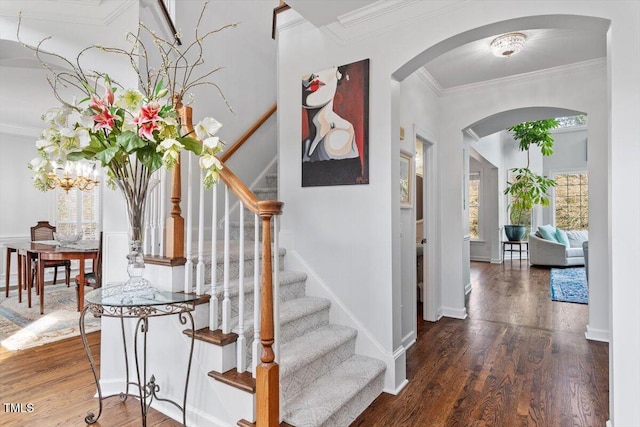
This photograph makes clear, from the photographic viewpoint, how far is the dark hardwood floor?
85.1 inches

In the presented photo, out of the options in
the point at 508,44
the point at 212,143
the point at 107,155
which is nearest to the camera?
the point at 107,155

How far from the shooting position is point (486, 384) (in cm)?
255

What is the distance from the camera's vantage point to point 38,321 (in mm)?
3963

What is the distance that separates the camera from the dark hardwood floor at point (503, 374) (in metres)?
2.16

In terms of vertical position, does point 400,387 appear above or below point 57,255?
below

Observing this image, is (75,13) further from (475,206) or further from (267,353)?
(475,206)

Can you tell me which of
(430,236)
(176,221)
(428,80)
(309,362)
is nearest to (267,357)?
(309,362)

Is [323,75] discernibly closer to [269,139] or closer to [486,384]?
[269,139]

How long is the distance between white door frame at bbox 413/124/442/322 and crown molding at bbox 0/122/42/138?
641cm

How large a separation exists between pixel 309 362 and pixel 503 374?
160 centimetres

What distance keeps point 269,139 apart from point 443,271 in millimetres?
2617

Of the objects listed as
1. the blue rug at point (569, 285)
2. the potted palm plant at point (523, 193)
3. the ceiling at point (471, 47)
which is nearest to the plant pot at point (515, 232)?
the potted palm plant at point (523, 193)

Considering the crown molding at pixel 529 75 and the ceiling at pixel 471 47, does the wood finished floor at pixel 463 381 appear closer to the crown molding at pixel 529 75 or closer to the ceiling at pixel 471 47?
the ceiling at pixel 471 47

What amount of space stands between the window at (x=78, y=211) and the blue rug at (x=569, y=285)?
8.04 meters
